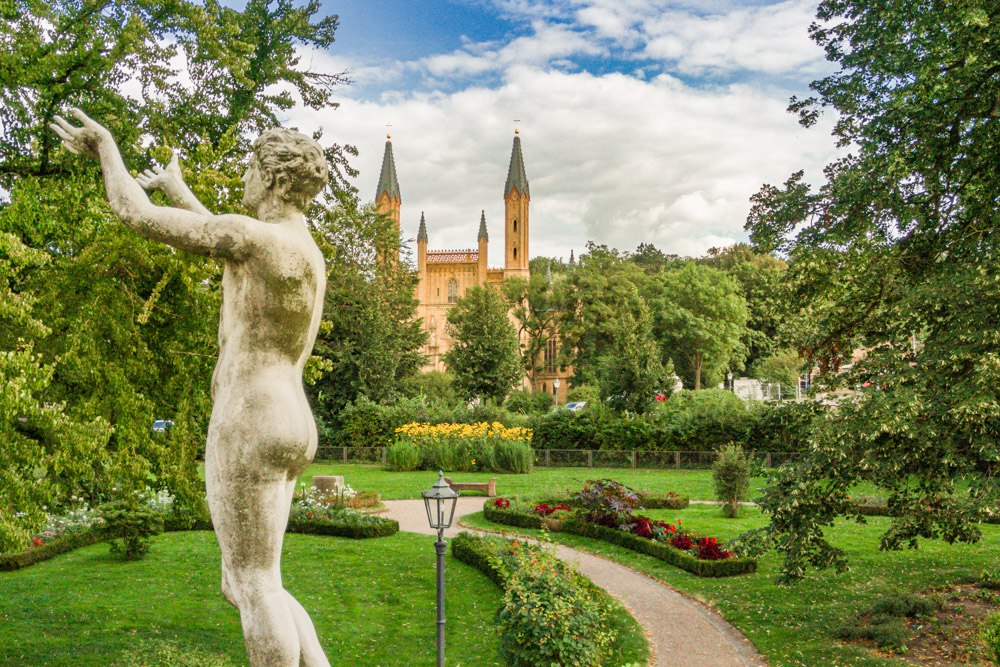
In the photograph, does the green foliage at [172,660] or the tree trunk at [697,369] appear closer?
the green foliage at [172,660]

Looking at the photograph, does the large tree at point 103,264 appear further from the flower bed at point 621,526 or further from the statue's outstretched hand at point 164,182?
the flower bed at point 621,526

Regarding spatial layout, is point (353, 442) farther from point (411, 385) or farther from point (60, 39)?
point (60, 39)

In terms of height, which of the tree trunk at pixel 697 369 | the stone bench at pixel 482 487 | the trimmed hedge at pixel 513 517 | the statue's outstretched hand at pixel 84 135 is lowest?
the trimmed hedge at pixel 513 517

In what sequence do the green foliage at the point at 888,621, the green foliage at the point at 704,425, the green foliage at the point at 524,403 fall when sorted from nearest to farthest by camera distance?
the green foliage at the point at 888,621 < the green foliage at the point at 704,425 < the green foliage at the point at 524,403

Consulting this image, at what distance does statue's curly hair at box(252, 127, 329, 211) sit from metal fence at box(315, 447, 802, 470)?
93.7 feet

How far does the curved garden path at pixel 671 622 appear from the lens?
32.6 ft

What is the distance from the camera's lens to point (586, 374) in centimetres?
5325

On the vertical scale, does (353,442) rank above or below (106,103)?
below

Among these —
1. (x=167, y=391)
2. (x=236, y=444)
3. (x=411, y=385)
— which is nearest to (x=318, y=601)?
(x=167, y=391)

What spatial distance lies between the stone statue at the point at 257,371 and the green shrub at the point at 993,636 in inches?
310

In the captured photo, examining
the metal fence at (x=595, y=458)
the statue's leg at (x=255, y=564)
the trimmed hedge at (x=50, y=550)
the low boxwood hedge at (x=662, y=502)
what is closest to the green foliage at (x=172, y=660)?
the statue's leg at (x=255, y=564)

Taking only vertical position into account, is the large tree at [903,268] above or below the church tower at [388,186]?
below

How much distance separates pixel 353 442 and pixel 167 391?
25761mm

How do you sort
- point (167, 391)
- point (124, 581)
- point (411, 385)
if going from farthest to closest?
1. point (411, 385)
2. point (124, 581)
3. point (167, 391)
